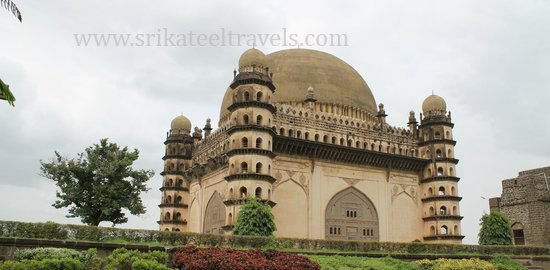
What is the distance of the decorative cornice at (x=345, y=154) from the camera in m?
30.8

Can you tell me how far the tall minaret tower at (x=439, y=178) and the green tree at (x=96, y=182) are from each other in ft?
65.3

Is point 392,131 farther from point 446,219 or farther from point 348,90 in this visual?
point 446,219

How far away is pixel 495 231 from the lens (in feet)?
106

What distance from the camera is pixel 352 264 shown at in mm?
20047

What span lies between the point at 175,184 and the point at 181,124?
16.6ft

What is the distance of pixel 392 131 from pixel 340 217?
25.6 ft

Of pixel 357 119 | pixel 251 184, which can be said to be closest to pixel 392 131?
pixel 357 119

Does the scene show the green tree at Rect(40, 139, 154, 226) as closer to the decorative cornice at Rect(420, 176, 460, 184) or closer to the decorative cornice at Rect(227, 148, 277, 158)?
the decorative cornice at Rect(227, 148, 277, 158)

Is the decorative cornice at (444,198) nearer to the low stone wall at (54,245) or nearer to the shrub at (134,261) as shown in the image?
the low stone wall at (54,245)

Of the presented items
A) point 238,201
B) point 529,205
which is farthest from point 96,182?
point 529,205

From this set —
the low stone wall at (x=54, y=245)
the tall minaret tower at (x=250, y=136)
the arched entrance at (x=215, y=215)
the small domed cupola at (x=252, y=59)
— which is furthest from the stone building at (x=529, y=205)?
the low stone wall at (x=54, y=245)

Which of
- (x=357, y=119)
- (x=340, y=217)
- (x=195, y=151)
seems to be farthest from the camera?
(x=195, y=151)

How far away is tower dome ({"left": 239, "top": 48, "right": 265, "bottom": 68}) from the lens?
100 feet

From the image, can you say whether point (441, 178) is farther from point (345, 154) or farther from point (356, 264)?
point (356, 264)
